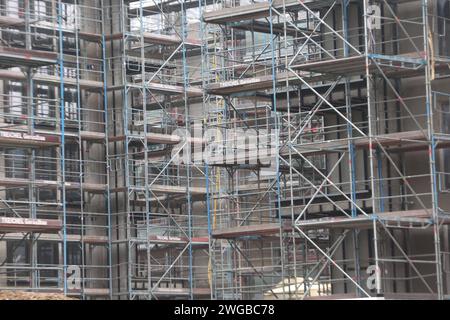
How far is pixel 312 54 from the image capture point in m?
33.5

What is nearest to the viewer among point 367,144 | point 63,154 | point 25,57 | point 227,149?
point 367,144

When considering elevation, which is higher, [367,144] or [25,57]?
[25,57]

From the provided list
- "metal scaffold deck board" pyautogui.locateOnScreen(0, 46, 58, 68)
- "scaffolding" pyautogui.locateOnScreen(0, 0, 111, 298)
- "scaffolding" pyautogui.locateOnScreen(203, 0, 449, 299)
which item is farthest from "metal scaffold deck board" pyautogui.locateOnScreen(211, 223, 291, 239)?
"metal scaffold deck board" pyautogui.locateOnScreen(0, 46, 58, 68)

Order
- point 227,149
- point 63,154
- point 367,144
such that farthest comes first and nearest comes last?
point 63,154 < point 227,149 < point 367,144

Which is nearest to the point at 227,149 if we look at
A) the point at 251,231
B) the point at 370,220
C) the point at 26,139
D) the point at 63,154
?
the point at 251,231

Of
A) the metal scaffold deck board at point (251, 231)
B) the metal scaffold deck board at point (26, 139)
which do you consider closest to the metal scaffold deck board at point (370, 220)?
the metal scaffold deck board at point (251, 231)

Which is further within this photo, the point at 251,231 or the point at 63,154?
the point at 63,154

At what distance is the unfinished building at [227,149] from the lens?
31703 millimetres

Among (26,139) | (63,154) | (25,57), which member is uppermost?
(25,57)

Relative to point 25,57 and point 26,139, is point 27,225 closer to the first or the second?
point 26,139

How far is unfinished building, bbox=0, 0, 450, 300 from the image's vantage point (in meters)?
31.7

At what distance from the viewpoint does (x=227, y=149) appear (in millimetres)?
35656

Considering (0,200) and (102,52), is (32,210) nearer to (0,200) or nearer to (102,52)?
(0,200)
